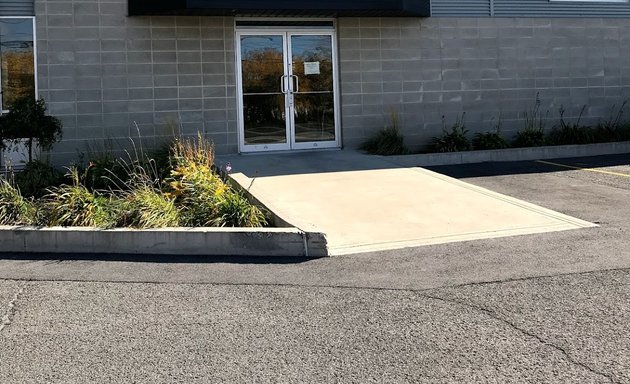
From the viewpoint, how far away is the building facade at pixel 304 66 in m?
12.5

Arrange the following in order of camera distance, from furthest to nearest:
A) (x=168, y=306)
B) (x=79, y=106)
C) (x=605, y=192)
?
(x=79, y=106) → (x=605, y=192) → (x=168, y=306)

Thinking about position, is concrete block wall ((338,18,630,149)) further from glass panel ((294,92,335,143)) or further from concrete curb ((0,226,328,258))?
concrete curb ((0,226,328,258))

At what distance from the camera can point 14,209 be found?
26.1 ft

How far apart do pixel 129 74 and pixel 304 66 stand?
367 centimetres

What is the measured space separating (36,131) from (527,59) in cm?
1089

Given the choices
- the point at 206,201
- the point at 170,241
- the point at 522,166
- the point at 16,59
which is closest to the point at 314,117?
the point at 522,166

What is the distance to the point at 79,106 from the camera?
12641 mm

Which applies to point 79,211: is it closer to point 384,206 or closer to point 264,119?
point 384,206

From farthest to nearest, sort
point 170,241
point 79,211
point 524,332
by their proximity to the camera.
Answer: point 79,211, point 170,241, point 524,332

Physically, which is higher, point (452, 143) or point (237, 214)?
point (452, 143)

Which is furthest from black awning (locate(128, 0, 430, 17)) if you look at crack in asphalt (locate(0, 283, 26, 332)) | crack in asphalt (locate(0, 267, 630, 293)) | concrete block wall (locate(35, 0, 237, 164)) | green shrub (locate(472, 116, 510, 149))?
crack in asphalt (locate(0, 283, 26, 332))

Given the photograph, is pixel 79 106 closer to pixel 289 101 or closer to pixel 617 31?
pixel 289 101

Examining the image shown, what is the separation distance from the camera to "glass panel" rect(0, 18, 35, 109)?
12453 mm

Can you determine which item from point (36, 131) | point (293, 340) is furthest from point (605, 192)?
point (36, 131)
